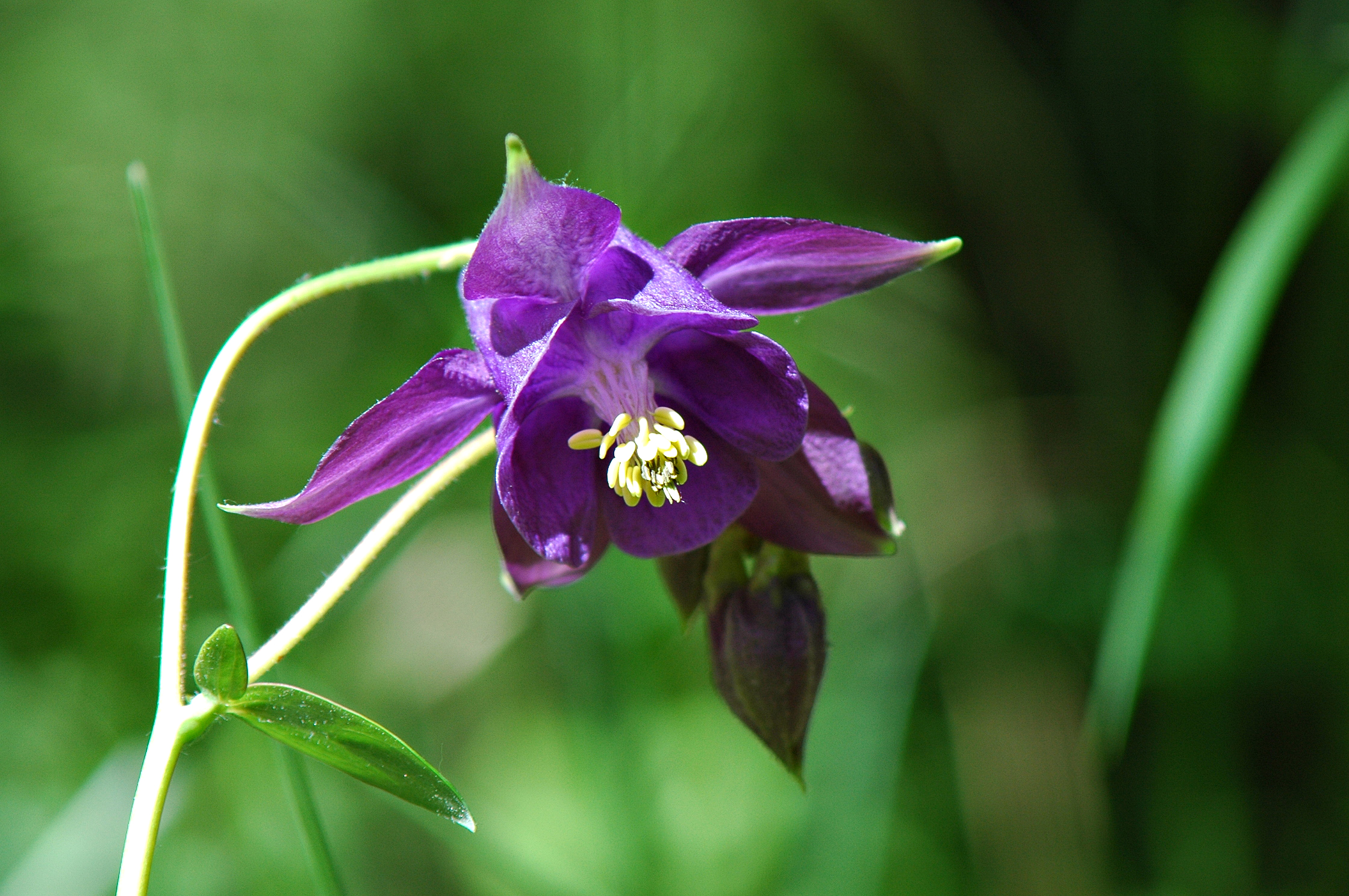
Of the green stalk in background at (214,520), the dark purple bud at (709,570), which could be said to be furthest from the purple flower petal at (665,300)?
the green stalk in background at (214,520)

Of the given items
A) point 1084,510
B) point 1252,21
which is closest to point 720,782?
point 1084,510

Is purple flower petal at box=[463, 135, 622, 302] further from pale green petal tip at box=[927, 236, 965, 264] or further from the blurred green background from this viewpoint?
the blurred green background

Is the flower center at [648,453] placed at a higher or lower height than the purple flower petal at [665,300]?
lower

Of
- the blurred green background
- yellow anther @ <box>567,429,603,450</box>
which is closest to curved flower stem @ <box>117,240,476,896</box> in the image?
Result: yellow anther @ <box>567,429,603,450</box>

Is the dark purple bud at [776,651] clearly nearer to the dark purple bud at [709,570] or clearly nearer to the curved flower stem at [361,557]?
the dark purple bud at [709,570]

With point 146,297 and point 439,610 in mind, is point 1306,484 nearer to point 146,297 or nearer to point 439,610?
point 439,610
